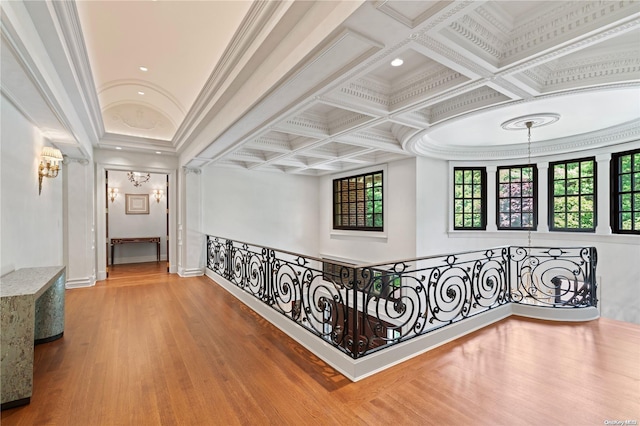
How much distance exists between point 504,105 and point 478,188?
12.7 feet

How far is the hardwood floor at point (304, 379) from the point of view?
2.02 meters

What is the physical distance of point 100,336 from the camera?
11.0 feet

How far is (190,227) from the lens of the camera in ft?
22.2

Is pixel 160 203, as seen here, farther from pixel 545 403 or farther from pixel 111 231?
pixel 545 403

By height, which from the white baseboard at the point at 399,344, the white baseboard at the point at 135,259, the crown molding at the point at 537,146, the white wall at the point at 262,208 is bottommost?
the white baseboard at the point at 135,259

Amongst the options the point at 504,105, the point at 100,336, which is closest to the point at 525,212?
the point at 504,105

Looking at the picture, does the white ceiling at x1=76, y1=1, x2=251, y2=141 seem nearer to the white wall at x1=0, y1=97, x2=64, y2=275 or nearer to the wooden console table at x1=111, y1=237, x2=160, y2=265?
the white wall at x1=0, y1=97, x2=64, y2=275

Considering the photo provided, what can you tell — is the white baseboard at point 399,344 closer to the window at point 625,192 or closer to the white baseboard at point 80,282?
the window at point 625,192

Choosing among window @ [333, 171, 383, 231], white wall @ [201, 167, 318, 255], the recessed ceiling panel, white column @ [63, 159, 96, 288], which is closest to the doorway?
white wall @ [201, 167, 318, 255]

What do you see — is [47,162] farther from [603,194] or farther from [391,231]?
[603,194]

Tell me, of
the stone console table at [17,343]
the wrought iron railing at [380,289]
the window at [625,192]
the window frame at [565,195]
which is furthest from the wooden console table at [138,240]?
the window at [625,192]

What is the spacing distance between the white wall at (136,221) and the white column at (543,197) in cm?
1020

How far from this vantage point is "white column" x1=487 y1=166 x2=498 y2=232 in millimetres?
6551

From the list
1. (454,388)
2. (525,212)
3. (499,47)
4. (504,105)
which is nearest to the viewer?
(454,388)
